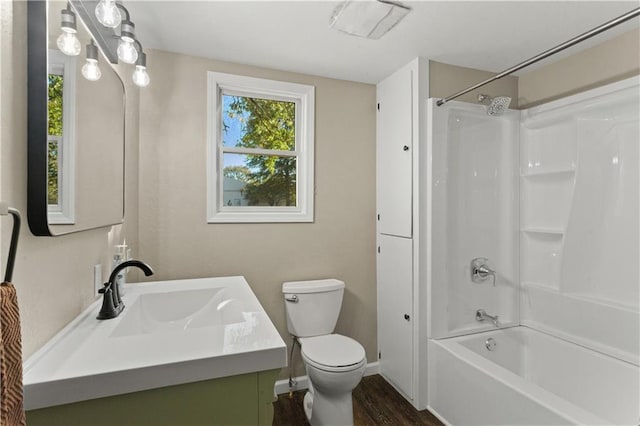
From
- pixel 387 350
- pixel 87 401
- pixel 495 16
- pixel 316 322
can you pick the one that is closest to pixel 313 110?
pixel 495 16

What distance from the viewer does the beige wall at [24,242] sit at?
2.51ft

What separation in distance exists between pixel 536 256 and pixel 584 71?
129 cm

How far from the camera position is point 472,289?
233 cm

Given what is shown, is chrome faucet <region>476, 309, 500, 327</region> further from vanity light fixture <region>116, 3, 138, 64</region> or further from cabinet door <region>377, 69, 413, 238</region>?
vanity light fixture <region>116, 3, 138, 64</region>

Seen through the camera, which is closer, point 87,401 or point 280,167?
point 87,401

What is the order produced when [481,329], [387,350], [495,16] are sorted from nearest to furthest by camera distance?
[495,16] → [481,329] → [387,350]

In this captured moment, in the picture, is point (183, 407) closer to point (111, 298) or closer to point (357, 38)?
point (111, 298)

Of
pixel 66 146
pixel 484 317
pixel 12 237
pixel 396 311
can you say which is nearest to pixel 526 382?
pixel 484 317

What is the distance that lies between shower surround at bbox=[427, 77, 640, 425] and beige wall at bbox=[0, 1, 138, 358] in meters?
1.93

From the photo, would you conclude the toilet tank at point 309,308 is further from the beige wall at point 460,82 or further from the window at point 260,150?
the beige wall at point 460,82

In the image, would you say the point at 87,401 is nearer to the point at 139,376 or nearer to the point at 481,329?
the point at 139,376

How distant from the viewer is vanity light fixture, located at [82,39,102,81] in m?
1.15

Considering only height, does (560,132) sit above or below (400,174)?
above

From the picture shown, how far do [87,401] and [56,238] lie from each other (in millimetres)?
504
